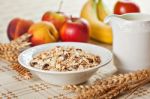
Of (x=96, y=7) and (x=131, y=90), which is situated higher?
(x=96, y=7)

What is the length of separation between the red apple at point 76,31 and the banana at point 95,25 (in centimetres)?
5

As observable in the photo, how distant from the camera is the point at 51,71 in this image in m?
0.77

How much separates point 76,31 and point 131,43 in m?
0.27

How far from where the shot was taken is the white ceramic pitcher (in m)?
0.82

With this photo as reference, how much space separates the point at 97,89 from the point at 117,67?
0.58 feet

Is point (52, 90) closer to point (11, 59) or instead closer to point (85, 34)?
point (11, 59)

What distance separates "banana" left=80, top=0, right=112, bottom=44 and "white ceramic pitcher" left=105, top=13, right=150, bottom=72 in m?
0.24

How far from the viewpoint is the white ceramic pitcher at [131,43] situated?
823mm

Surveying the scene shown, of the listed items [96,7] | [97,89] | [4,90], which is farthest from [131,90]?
[96,7]

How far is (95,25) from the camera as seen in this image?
114cm

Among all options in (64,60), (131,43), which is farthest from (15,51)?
(131,43)

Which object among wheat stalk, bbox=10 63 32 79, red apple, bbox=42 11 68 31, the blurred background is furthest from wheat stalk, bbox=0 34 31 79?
the blurred background

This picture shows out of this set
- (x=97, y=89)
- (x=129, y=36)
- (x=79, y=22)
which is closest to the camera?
(x=97, y=89)

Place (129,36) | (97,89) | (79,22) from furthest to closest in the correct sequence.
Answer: (79,22)
(129,36)
(97,89)
